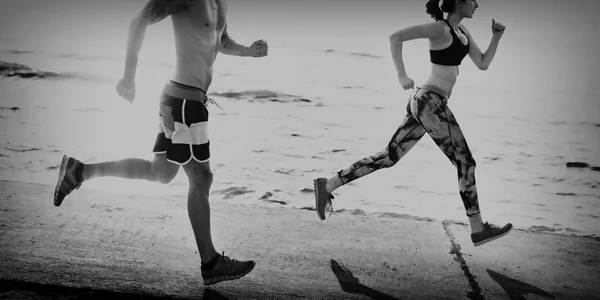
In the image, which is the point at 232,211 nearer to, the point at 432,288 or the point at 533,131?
the point at 432,288

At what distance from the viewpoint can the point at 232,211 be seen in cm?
496

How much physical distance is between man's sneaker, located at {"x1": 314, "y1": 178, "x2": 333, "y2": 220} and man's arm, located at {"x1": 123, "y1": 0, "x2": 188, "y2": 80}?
1740mm

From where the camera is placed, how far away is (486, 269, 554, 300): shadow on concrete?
12.0ft

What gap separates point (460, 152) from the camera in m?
4.29

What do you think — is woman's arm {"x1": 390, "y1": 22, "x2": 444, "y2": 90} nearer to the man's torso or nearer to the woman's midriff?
the woman's midriff

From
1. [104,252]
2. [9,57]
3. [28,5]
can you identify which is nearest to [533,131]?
[104,252]

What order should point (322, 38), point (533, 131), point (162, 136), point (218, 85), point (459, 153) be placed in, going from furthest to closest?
1. point (322, 38)
2. point (218, 85)
3. point (533, 131)
4. point (459, 153)
5. point (162, 136)

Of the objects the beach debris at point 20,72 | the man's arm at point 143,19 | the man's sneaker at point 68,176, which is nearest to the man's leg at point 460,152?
the man's arm at point 143,19

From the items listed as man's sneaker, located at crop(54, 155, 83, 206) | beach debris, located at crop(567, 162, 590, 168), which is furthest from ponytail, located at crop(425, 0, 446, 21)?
beach debris, located at crop(567, 162, 590, 168)

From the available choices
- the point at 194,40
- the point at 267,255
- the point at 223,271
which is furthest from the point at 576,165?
the point at 194,40

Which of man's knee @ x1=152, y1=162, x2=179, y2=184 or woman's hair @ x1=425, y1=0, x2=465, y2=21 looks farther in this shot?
woman's hair @ x1=425, y1=0, x2=465, y2=21

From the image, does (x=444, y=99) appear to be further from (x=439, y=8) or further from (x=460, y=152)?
(x=439, y=8)

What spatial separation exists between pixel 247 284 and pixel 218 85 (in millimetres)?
7057

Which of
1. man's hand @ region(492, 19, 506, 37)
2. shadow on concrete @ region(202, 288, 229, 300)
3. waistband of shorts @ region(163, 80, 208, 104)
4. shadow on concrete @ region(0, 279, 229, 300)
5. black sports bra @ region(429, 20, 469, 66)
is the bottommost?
shadow on concrete @ region(202, 288, 229, 300)
